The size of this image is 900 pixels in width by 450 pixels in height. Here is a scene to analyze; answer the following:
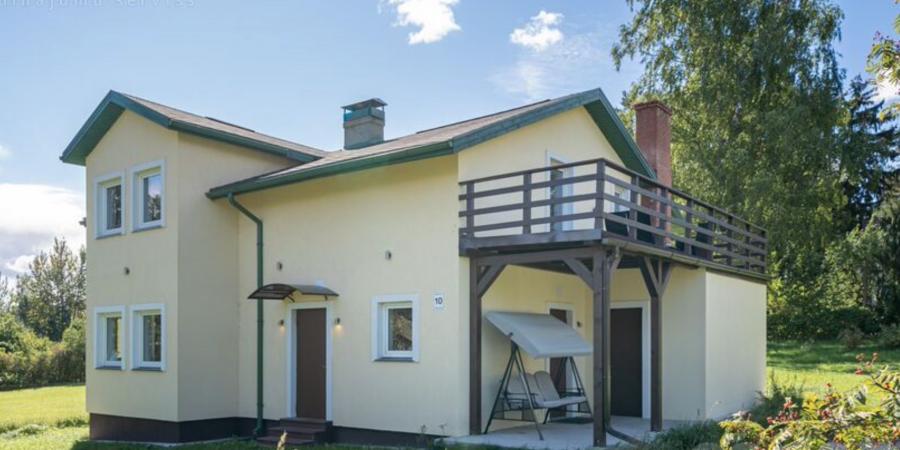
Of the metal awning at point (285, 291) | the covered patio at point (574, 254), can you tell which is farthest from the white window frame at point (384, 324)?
the covered patio at point (574, 254)

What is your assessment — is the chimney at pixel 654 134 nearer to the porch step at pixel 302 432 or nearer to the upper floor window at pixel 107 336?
the porch step at pixel 302 432

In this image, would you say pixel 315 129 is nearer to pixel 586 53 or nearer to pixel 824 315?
pixel 586 53

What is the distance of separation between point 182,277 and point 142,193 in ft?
7.44

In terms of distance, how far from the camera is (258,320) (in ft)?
46.2

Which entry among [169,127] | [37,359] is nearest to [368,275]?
[169,127]

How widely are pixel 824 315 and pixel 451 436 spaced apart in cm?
2316

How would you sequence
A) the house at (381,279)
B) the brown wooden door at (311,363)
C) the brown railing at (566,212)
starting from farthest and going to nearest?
1. the brown wooden door at (311,363)
2. the house at (381,279)
3. the brown railing at (566,212)

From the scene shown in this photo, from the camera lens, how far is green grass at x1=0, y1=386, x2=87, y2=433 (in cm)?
1661

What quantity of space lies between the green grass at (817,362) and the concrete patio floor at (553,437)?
21.6 ft

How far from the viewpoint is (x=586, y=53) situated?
25922 millimetres

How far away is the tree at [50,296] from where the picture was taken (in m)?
51.9

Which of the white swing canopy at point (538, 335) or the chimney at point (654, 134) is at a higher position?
the chimney at point (654, 134)

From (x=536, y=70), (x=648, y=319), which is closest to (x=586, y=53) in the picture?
(x=536, y=70)

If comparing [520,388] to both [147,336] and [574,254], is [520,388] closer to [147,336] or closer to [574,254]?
[574,254]
